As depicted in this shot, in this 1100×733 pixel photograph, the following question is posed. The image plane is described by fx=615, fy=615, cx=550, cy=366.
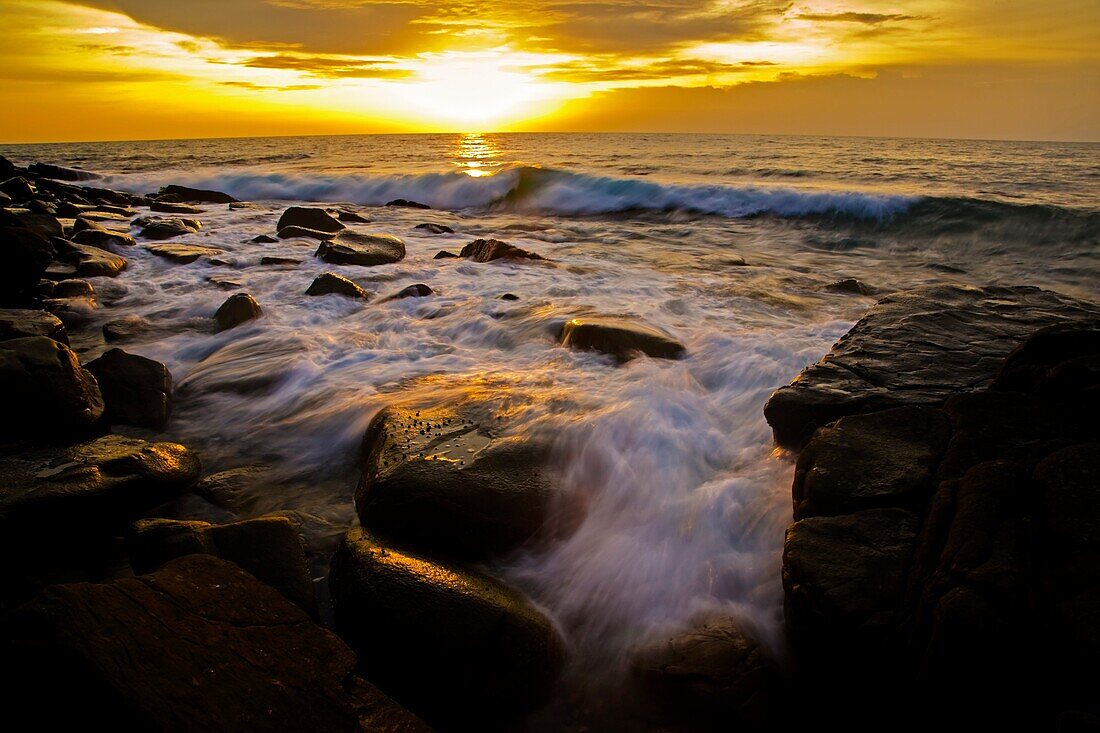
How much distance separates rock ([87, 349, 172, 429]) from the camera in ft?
12.8

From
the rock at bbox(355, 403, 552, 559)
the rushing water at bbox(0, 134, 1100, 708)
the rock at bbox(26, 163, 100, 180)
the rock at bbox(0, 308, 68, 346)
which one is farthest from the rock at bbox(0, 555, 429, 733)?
the rock at bbox(26, 163, 100, 180)

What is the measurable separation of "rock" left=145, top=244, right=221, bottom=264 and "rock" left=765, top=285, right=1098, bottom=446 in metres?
8.53

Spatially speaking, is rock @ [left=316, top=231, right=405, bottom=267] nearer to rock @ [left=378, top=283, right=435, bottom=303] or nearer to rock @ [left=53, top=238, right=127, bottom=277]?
rock @ [left=378, top=283, right=435, bottom=303]

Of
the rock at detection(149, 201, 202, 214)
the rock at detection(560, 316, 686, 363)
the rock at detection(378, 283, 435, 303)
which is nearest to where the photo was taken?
the rock at detection(560, 316, 686, 363)

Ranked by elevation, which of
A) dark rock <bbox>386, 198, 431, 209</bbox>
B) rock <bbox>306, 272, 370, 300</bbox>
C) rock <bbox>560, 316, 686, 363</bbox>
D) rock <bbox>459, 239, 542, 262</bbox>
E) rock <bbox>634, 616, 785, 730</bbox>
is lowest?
rock <bbox>634, 616, 785, 730</bbox>

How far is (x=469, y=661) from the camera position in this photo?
2117 mm

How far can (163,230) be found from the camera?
1082 cm

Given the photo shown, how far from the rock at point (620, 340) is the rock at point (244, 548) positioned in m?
2.98

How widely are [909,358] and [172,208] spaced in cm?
1720

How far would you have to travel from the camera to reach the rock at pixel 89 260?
7.67 meters

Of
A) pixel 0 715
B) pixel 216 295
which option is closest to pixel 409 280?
pixel 216 295

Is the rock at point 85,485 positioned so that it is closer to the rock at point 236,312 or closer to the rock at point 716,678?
the rock at point 716,678

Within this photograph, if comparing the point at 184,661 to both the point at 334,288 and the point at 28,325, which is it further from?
the point at 334,288

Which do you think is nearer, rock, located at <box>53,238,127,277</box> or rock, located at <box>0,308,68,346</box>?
rock, located at <box>0,308,68,346</box>
